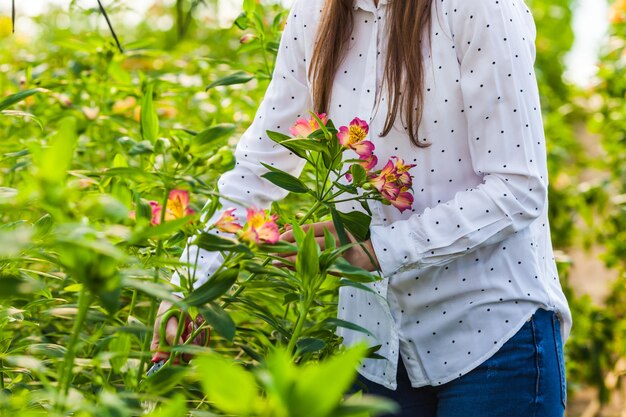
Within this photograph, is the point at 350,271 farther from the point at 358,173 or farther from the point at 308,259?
the point at 358,173

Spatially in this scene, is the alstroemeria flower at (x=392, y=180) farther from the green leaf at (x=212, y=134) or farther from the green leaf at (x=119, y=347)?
the green leaf at (x=119, y=347)

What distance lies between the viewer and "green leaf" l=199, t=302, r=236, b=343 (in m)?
0.92

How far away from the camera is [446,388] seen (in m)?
1.28

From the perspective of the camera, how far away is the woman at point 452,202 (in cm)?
119

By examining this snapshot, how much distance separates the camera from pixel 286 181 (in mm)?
1121

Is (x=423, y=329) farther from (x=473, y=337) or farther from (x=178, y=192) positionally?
(x=178, y=192)

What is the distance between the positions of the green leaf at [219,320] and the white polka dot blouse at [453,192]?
8.5 inches

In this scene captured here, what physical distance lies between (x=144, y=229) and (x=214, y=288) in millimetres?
165

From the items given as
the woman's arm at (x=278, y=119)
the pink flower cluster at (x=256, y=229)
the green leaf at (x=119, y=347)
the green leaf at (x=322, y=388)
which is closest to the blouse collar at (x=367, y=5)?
the woman's arm at (x=278, y=119)

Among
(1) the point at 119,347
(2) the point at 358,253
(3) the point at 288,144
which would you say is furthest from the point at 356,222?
(1) the point at 119,347

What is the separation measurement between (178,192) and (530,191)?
487mm

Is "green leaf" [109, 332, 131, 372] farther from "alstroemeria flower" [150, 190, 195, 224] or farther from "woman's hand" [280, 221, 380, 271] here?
"woman's hand" [280, 221, 380, 271]

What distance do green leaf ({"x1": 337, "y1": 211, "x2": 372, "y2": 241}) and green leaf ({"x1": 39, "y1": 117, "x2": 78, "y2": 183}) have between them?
19.9 inches

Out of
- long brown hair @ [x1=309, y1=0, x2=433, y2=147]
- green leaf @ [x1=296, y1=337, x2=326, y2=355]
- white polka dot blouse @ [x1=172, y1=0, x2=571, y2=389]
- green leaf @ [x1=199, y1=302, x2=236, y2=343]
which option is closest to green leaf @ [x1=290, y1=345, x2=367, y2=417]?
green leaf @ [x1=199, y1=302, x2=236, y2=343]
